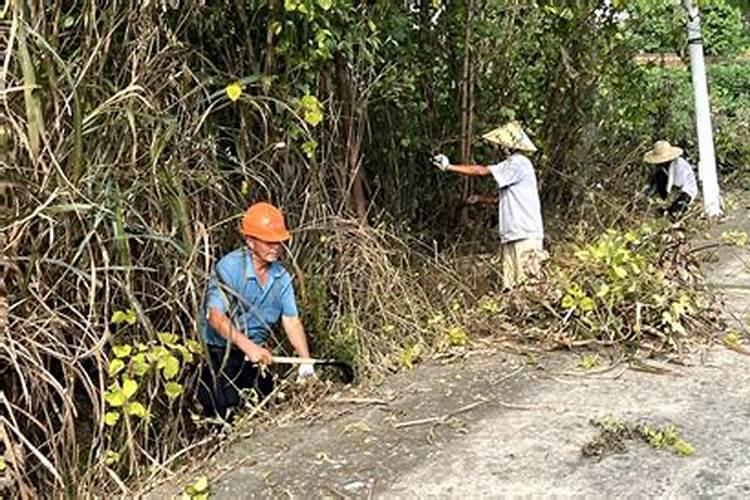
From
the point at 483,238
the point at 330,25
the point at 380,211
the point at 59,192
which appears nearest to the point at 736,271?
the point at 483,238

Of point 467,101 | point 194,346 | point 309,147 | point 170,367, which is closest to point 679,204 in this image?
point 467,101

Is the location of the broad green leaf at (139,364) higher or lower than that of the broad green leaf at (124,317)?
lower

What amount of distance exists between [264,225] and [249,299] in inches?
15.2

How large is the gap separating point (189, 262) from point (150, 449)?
856mm

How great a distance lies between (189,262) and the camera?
428 centimetres

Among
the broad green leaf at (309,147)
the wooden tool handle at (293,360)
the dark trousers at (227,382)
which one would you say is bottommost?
the dark trousers at (227,382)

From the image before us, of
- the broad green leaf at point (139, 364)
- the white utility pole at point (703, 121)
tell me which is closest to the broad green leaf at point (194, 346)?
the broad green leaf at point (139, 364)

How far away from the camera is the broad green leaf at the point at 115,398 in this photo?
3.98m

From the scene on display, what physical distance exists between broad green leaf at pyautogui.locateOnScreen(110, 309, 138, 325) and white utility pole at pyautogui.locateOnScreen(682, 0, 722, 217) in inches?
235

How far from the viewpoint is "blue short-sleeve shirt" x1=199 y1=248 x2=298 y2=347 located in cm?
472

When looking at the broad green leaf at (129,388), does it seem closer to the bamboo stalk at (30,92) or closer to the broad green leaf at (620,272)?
the bamboo stalk at (30,92)

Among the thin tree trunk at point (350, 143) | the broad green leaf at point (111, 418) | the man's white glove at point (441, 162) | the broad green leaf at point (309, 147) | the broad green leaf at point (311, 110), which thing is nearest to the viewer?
the broad green leaf at point (111, 418)

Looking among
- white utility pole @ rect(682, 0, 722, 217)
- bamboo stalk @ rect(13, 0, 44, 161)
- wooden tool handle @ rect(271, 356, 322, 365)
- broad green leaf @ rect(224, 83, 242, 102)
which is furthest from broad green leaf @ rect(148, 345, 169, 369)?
white utility pole @ rect(682, 0, 722, 217)

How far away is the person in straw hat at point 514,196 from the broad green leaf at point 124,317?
2.96 m
